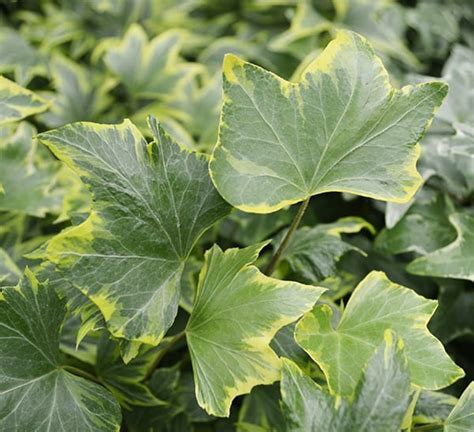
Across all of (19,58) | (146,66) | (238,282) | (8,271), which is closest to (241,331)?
(238,282)

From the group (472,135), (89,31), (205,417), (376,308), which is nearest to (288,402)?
(376,308)

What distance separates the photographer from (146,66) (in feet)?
3.84

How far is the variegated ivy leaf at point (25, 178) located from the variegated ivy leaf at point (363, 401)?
442 millimetres

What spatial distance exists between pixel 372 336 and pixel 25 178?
508 mm

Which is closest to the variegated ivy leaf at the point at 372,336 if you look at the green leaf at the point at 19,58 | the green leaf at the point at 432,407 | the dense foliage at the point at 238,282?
the dense foliage at the point at 238,282

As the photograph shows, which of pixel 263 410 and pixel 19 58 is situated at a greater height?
pixel 19 58

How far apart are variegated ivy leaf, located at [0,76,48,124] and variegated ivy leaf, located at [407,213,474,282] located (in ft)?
1.59

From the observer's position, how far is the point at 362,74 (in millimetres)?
628

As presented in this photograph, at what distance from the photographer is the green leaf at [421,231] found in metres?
0.90

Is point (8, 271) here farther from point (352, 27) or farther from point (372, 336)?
point (352, 27)

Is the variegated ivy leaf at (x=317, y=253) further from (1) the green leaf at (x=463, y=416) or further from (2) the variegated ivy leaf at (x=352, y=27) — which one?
(2) the variegated ivy leaf at (x=352, y=27)

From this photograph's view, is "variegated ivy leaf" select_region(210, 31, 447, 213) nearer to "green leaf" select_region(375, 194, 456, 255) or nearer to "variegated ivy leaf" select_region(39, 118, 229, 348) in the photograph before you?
"variegated ivy leaf" select_region(39, 118, 229, 348)

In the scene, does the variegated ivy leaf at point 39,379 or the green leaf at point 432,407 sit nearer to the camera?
the variegated ivy leaf at point 39,379

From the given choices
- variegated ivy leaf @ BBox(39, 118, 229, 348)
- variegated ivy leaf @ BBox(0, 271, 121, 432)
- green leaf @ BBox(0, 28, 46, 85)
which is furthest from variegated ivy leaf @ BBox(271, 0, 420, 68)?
variegated ivy leaf @ BBox(0, 271, 121, 432)
